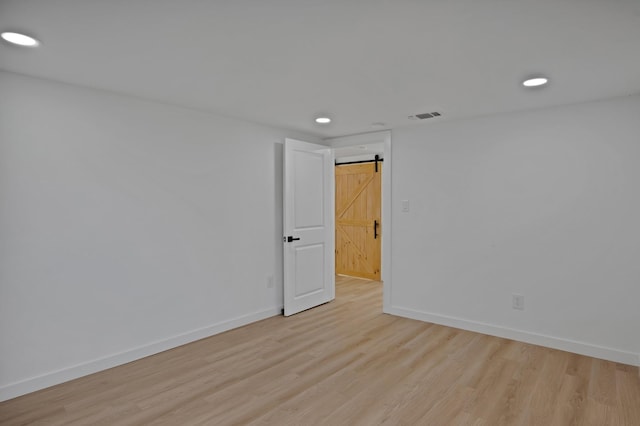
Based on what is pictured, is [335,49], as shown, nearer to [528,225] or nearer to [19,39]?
[19,39]

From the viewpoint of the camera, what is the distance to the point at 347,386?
2664mm

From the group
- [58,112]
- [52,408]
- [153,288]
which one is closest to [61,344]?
[52,408]

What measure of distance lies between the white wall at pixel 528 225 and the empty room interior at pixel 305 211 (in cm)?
2

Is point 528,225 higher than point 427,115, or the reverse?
point 427,115

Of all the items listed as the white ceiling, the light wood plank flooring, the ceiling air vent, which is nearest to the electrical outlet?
the light wood plank flooring

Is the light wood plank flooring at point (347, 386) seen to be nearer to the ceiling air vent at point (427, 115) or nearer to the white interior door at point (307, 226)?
the white interior door at point (307, 226)

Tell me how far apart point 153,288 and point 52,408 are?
3.55 ft

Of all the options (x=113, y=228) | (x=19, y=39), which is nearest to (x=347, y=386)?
(x=113, y=228)

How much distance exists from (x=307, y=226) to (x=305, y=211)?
193 millimetres

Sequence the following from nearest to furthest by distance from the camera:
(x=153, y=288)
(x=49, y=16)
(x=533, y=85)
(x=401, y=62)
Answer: (x=49, y=16)
(x=401, y=62)
(x=533, y=85)
(x=153, y=288)

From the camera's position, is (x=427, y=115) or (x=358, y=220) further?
(x=358, y=220)

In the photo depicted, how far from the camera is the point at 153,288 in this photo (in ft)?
10.6

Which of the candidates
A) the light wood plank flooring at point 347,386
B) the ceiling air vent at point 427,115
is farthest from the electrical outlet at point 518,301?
the ceiling air vent at point 427,115

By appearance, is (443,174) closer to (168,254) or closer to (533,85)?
(533,85)
